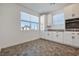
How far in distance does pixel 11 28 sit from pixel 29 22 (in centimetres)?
35

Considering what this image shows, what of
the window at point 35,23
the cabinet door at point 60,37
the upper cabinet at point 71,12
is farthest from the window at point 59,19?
the window at point 35,23

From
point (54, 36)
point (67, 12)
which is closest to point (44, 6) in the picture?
point (67, 12)

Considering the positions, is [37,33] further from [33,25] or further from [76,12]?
[76,12]

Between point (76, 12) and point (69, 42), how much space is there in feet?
2.02

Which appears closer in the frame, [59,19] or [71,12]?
[59,19]

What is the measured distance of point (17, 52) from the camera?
1.62 metres

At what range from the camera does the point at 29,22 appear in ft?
5.78

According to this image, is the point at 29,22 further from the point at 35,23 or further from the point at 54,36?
the point at 54,36

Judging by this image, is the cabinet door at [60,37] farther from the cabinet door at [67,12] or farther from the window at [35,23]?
the window at [35,23]

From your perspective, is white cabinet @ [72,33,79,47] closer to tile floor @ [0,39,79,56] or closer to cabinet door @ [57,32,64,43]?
tile floor @ [0,39,79,56]

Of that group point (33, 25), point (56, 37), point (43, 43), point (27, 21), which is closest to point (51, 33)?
point (56, 37)

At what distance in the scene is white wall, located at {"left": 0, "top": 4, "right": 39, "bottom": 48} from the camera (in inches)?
64.3

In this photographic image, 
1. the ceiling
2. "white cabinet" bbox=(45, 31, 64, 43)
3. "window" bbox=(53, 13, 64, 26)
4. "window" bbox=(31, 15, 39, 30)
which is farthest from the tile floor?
the ceiling

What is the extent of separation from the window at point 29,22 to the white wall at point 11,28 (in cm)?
8
